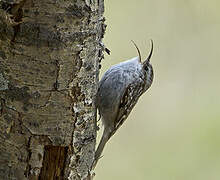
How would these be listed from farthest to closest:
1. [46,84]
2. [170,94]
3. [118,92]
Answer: [170,94] < [118,92] < [46,84]

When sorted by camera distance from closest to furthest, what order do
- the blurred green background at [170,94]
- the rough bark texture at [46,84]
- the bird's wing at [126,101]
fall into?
the rough bark texture at [46,84], the bird's wing at [126,101], the blurred green background at [170,94]

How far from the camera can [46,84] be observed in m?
2.70

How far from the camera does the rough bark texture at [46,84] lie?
103 inches

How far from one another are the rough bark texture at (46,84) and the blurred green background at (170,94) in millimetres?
3614

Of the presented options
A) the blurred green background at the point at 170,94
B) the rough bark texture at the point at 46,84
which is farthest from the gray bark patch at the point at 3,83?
the blurred green background at the point at 170,94

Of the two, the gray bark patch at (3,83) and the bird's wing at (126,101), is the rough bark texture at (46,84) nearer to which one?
the gray bark patch at (3,83)

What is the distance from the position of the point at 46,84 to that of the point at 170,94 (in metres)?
4.52

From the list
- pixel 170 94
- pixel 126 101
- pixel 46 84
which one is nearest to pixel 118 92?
pixel 126 101

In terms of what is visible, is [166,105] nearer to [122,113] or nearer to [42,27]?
[122,113]

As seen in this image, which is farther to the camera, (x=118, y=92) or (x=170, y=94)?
(x=170, y=94)

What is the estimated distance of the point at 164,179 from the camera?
6617mm

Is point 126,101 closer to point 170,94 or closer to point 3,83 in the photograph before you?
point 3,83

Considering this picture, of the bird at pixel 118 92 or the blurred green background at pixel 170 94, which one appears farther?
the blurred green background at pixel 170 94

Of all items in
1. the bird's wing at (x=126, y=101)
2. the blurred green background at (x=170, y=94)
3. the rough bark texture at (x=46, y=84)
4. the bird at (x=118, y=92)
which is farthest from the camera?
the blurred green background at (x=170, y=94)
